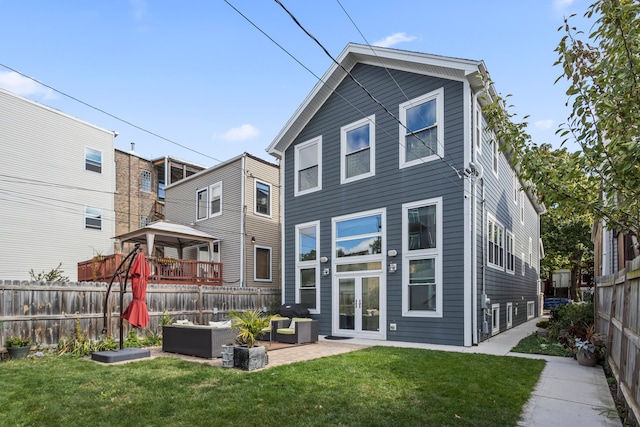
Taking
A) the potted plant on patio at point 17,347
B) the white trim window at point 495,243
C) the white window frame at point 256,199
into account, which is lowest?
the potted plant on patio at point 17,347

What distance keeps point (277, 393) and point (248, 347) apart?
188 centimetres

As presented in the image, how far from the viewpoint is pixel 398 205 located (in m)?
11.1

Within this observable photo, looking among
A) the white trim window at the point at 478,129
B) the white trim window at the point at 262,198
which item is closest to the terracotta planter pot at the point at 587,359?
the white trim window at the point at 478,129

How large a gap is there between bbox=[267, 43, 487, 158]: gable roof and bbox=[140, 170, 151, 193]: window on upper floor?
33.4 ft

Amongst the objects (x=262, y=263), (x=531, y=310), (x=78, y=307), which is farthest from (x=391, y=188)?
(x=531, y=310)

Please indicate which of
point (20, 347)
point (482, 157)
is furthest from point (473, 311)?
point (20, 347)

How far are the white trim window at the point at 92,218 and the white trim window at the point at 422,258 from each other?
14.6 m

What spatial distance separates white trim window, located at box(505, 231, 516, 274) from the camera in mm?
13827

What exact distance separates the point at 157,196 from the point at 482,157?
17.3 meters

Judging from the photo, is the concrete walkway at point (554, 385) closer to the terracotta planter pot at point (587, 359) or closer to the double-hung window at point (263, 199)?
the terracotta planter pot at point (587, 359)

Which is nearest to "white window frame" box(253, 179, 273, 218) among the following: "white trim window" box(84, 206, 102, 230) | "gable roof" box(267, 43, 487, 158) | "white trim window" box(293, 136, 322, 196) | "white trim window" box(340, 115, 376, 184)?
"gable roof" box(267, 43, 487, 158)

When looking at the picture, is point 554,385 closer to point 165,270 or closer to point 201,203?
point 165,270

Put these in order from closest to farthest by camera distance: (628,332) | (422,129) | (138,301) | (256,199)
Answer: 1. (628,332)
2. (138,301)
3. (422,129)
4. (256,199)

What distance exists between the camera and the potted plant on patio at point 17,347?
8203 mm
